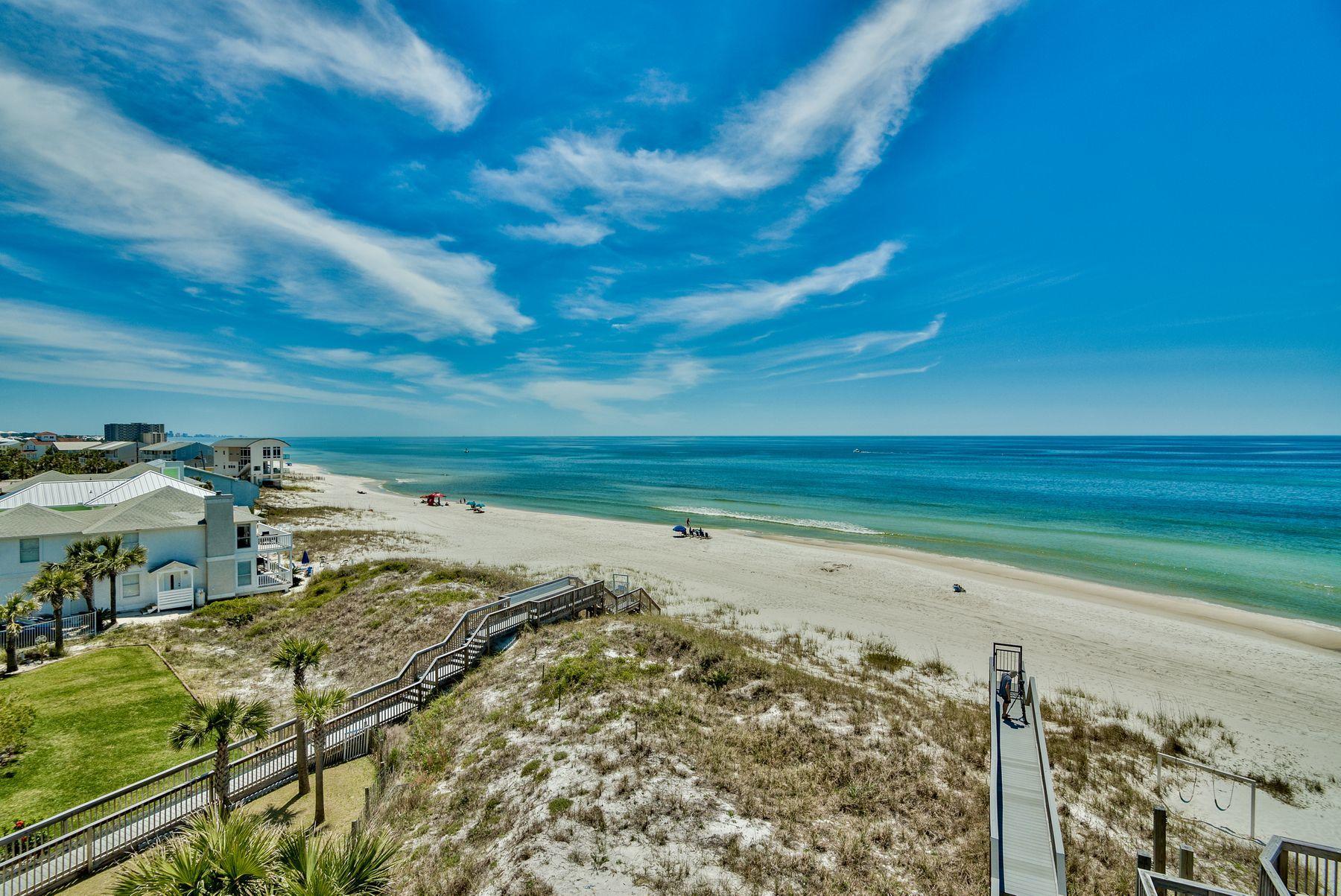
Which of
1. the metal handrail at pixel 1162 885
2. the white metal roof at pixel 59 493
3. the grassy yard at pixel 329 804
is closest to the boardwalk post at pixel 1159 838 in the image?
the metal handrail at pixel 1162 885

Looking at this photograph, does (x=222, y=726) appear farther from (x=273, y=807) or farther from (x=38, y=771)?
(x=38, y=771)

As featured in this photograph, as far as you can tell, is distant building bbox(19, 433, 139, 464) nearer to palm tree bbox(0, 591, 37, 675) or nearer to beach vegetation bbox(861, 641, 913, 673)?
palm tree bbox(0, 591, 37, 675)

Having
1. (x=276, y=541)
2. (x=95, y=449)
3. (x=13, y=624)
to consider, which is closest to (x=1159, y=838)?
(x=13, y=624)

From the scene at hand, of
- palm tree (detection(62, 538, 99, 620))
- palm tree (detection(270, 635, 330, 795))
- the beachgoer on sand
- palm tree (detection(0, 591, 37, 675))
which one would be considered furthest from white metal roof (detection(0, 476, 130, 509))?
the beachgoer on sand

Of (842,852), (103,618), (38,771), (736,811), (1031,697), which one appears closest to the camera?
(842,852)

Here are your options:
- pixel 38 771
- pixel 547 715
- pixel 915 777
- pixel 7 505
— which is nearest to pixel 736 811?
pixel 915 777
